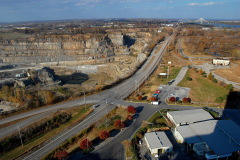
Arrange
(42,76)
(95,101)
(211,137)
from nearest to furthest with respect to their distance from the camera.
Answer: (211,137) → (95,101) → (42,76)

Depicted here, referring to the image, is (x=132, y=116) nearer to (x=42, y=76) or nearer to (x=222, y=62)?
(x=42, y=76)

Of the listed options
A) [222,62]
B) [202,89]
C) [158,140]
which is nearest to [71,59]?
[202,89]

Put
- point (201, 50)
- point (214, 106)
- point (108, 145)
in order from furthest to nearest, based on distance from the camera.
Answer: point (201, 50) < point (214, 106) < point (108, 145)

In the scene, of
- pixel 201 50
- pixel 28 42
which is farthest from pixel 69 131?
pixel 28 42

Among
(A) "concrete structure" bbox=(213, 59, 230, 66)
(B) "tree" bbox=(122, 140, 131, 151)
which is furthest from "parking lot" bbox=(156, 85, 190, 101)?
(A) "concrete structure" bbox=(213, 59, 230, 66)

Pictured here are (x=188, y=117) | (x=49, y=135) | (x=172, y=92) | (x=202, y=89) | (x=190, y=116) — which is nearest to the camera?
(x=49, y=135)

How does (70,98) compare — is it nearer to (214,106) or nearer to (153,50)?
(214,106)

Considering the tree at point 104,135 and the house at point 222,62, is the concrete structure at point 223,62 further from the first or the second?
the tree at point 104,135
